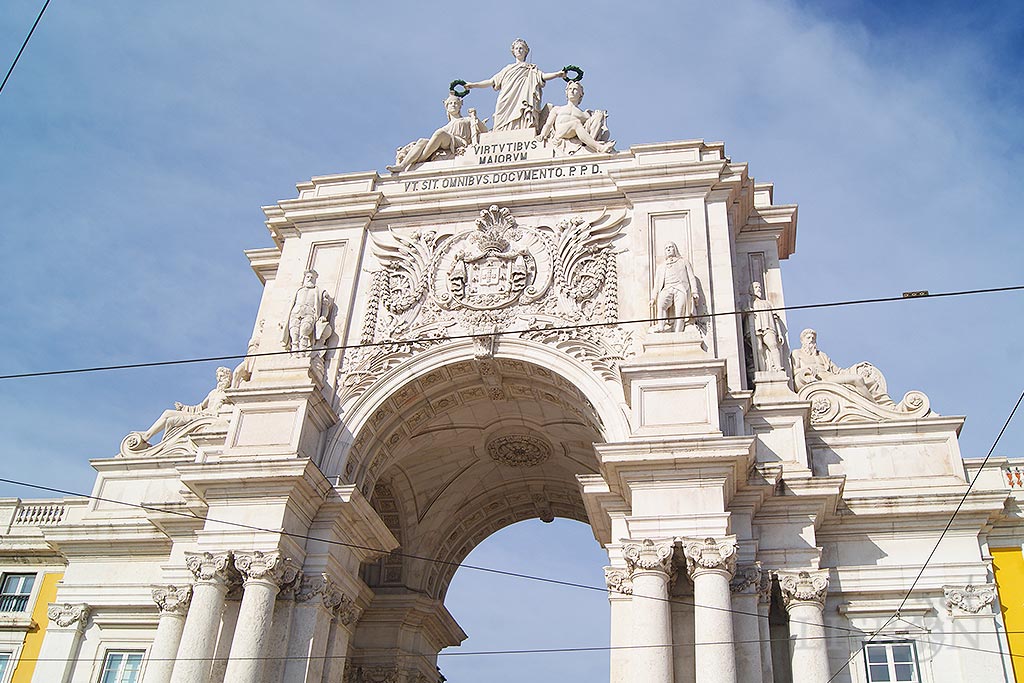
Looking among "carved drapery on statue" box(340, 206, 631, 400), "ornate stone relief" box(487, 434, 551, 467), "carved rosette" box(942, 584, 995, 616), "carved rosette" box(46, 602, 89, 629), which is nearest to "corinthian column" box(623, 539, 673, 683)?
"carved drapery on statue" box(340, 206, 631, 400)

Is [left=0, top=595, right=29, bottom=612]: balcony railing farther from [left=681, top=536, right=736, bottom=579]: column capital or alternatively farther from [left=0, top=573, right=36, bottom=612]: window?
[left=681, top=536, right=736, bottom=579]: column capital

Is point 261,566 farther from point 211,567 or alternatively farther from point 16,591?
point 16,591

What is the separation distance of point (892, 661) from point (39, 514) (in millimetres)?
18618

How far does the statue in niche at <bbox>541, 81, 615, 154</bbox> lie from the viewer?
2341 centimetres

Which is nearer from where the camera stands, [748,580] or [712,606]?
[712,606]

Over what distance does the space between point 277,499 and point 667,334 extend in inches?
304

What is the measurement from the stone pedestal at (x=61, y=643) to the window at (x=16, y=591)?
1.99 meters

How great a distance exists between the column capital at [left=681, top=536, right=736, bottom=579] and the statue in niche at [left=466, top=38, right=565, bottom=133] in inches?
459

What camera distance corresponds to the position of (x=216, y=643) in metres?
17.6

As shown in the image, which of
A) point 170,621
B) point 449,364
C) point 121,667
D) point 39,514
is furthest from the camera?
point 39,514

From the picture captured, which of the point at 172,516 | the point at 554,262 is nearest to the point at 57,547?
the point at 172,516

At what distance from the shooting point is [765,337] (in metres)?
20.7

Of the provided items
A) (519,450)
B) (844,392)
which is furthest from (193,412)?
(844,392)

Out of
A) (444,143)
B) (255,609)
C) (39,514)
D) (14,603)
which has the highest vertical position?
(444,143)
